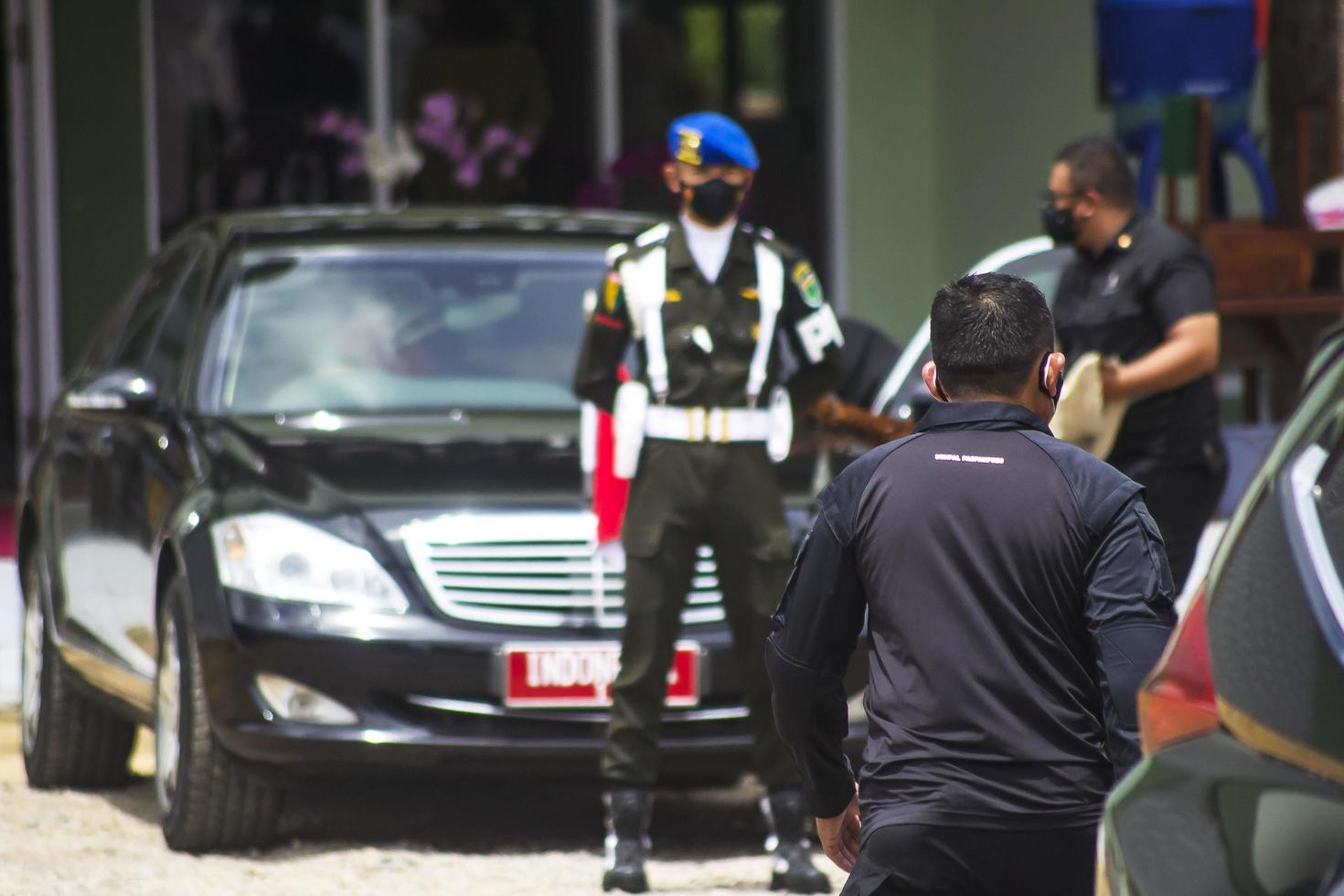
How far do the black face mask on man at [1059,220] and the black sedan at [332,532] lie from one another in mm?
901

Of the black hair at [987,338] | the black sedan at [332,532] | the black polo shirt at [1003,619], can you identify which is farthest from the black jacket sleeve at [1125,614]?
the black sedan at [332,532]

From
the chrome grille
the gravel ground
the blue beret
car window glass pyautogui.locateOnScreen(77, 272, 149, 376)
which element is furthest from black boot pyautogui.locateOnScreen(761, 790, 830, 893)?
car window glass pyautogui.locateOnScreen(77, 272, 149, 376)

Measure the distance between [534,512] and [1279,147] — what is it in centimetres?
542

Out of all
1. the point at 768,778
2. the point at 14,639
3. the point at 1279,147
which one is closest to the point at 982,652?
the point at 768,778

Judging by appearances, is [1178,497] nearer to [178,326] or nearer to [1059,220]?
[1059,220]

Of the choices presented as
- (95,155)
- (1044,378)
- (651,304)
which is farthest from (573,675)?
(95,155)

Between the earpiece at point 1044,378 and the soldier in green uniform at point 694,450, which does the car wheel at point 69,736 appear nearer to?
the soldier in green uniform at point 694,450

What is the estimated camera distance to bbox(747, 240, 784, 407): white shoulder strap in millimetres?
5895

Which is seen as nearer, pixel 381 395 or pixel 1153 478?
pixel 1153 478

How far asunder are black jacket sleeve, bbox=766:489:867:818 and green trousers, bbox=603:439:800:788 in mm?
2285

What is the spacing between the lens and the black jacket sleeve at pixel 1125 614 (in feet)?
10.4

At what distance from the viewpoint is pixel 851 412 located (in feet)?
20.5

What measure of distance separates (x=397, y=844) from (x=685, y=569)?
45.9 inches

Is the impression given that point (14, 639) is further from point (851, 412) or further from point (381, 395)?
point (851, 412)
